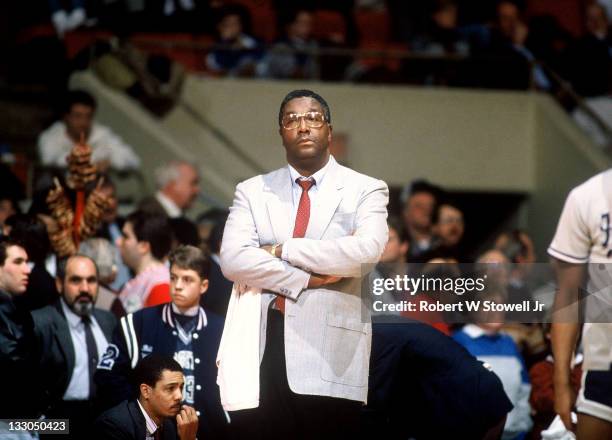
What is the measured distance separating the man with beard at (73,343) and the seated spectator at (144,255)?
0.39 meters

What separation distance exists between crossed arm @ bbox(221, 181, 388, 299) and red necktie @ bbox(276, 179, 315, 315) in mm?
93

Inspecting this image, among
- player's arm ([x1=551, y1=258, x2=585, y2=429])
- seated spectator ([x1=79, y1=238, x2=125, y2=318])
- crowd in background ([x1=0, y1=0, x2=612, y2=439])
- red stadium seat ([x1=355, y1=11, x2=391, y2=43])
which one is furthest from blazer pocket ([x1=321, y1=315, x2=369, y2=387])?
red stadium seat ([x1=355, y1=11, x2=391, y2=43])

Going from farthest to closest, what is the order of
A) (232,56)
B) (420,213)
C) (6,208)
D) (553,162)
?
(553,162) → (232,56) → (420,213) → (6,208)

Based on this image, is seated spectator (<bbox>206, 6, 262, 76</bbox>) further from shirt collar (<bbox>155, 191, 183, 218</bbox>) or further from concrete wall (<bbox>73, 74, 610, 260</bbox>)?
shirt collar (<bbox>155, 191, 183, 218</bbox>)

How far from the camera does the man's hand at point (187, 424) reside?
621 cm

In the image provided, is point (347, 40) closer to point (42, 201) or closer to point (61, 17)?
point (61, 17)

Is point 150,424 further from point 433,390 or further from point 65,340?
point 433,390

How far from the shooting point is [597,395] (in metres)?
5.37

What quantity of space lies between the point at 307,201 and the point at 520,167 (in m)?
7.61

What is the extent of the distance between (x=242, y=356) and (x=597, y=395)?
4.75 feet

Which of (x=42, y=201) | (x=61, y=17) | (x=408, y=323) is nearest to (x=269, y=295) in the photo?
(x=408, y=323)

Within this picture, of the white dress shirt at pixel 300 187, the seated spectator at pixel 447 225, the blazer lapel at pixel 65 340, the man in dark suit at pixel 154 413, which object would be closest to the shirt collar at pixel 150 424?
the man in dark suit at pixel 154 413

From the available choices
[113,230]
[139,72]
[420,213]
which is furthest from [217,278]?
[139,72]

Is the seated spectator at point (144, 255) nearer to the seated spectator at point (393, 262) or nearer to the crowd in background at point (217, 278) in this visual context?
the crowd in background at point (217, 278)
